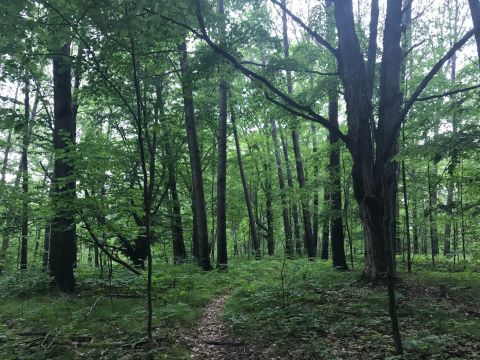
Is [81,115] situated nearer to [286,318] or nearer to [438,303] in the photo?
[286,318]

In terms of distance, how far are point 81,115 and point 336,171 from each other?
14.8 m

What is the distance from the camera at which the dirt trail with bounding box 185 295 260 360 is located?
5105 millimetres

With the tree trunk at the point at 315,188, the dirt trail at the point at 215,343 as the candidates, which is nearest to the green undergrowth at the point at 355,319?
the dirt trail at the point at 215,343

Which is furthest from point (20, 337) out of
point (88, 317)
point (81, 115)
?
point (81, 115)

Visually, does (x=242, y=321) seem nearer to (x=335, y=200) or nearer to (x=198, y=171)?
(x=335, y=200)

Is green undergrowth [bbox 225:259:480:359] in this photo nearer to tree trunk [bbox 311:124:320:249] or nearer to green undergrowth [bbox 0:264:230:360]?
green undergrowth [bbox 0:264:230:360]

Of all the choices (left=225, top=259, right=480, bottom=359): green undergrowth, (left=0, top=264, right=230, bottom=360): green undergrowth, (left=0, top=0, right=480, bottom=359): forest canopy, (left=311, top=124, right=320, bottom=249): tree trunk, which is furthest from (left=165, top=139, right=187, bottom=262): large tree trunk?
(left=225, top=259, right=480, bottom=359): green undergrowth

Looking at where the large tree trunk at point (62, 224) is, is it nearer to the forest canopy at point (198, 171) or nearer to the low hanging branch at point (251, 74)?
the forest canopy at point (198, 171)

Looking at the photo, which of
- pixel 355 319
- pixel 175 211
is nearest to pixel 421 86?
pixel 355 319

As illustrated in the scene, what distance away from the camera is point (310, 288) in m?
8.38

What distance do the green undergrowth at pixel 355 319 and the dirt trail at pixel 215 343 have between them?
22 centimetres

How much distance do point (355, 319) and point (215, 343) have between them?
2342 mm

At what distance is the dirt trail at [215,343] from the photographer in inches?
201

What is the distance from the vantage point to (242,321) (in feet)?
21.3
